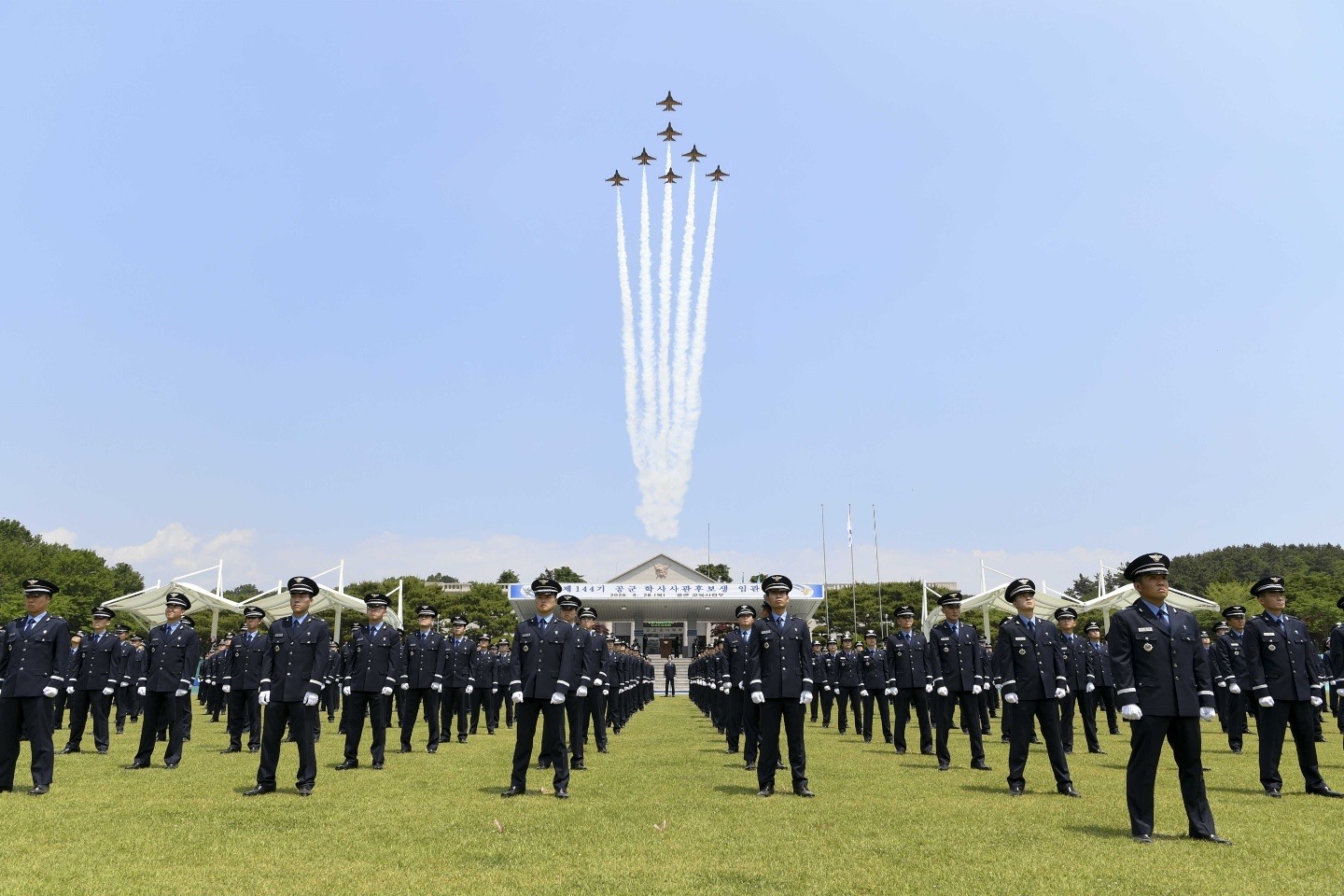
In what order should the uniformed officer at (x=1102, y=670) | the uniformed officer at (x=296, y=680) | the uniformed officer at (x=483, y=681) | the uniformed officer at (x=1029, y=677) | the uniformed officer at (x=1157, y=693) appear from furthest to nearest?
the uniformed officer at (x=483, y=681)
the uniformed officer at (x=1102, y=670)
the uniformed officer at (x=1029, y=677)
the uniformed officer at (x=296, y=680)
the uniformed officer at (x=1157, y=693)

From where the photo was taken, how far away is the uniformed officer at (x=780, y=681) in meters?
10.9

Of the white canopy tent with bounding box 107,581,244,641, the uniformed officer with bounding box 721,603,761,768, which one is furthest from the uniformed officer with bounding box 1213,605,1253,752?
the white canopy tent with bounding box 107,581,244,641

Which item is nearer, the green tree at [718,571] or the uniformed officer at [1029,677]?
the uniformed officer at [1029,677]

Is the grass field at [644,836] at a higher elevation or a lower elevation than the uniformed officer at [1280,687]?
lower

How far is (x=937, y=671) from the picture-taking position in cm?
1512

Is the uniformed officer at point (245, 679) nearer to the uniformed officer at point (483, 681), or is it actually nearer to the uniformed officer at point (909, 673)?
the uniformed officer at point (483, 681)

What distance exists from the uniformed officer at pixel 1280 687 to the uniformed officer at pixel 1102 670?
27.5 feet

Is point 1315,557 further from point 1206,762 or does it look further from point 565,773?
point 565,773

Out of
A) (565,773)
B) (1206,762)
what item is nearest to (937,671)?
(1206,762)

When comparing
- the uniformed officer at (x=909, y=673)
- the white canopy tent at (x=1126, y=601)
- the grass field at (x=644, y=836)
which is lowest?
the grass field at (x=644, y=836)

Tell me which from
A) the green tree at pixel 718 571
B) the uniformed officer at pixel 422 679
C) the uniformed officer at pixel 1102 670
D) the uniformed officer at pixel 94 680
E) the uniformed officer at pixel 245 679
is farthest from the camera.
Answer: the green tree at pixel 718 571

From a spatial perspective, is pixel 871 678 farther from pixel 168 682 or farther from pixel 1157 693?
pixel 168 682

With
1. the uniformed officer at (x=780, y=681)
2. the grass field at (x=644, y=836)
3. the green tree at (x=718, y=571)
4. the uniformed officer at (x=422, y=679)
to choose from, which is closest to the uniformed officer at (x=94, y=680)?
the grass field at (x=644, y=836)

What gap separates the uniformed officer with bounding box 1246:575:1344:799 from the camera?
424 inches
